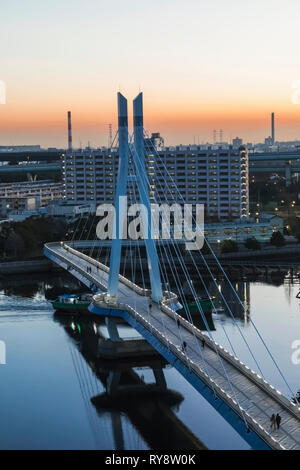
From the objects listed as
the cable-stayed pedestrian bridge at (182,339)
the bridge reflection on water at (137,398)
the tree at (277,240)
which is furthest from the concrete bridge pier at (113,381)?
the tree at (277,240)

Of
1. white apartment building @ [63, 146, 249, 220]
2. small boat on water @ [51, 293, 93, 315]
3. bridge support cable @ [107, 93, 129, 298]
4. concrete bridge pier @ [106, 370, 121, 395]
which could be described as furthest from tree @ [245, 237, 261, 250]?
concrete bridge pier @ [106, 370, 121, 395]

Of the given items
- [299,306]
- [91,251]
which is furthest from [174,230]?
[299,306]

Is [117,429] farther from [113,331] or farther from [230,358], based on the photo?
[113,331]

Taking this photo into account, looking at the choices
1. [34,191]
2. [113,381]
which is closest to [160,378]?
[113,381]

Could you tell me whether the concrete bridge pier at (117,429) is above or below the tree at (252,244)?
below

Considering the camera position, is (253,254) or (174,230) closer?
(253,254)

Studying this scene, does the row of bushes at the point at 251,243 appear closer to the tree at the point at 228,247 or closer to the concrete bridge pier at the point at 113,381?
the tree at the point at 228,247

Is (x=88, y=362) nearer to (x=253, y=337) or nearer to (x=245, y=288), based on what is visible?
(x=253, y=337)
